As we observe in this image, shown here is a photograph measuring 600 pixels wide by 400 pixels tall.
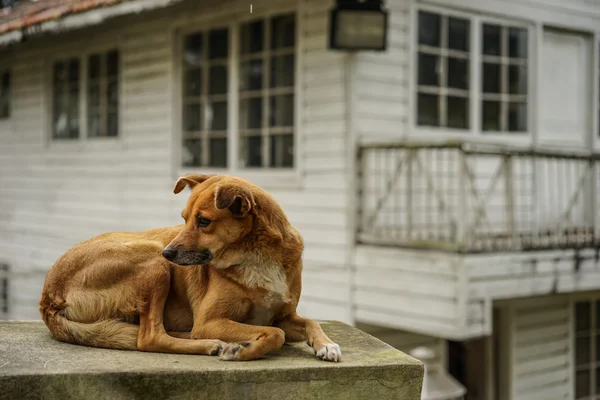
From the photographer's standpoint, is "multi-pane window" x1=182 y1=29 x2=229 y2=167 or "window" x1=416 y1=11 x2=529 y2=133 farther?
"multi-pane window" x1=182 y1=29 x2=229 y2=167

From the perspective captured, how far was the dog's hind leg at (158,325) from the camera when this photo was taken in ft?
8.99

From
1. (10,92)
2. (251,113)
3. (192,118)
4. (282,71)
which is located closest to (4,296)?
(10,92)

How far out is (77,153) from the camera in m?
11.2

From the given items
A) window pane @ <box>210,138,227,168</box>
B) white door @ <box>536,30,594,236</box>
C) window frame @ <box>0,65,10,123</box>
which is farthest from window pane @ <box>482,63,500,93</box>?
window frame @ <box>0,65,10,123</box>

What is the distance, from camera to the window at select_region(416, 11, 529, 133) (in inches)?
318

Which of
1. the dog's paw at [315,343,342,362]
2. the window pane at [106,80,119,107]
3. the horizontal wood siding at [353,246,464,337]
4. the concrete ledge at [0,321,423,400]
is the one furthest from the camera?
the window pane at [106,80,119,107]

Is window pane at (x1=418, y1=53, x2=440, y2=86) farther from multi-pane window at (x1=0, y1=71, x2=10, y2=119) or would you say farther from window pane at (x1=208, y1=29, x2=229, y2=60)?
multi-pane window at (x1=0, y1=71, x2=10, y2=119)

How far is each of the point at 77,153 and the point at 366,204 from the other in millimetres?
5320

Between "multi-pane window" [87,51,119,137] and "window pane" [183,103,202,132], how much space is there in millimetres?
1552

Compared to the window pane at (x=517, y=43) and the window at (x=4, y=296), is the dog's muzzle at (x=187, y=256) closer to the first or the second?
the window pane at (x=517, y=43)

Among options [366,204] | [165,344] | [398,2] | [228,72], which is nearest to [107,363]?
[165,344]

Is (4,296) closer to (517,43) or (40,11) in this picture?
(40,11)

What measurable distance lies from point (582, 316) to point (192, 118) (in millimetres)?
5505

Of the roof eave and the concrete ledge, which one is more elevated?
the roof eave
